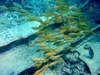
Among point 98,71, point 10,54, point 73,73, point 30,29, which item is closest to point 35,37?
point 30,29

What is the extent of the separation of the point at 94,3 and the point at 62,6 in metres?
2.65

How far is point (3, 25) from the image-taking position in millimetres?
7895

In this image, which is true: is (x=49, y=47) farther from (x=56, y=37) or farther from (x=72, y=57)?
(x=72, y=57)

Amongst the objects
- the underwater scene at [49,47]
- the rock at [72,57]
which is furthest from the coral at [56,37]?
the rock at [72,57]

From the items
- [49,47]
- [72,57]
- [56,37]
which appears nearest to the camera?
[72,57]

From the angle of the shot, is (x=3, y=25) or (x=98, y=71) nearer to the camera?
(x=98, y=71)

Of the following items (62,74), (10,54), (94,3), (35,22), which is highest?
(94,3)

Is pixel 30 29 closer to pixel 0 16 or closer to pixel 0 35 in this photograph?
pixel 0 35

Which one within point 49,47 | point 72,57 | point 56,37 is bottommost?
point 72,57

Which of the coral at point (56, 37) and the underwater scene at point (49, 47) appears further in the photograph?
the underwater scene at point (49, 47)

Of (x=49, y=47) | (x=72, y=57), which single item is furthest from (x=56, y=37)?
(x=72, y=57)

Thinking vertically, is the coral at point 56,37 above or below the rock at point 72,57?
above

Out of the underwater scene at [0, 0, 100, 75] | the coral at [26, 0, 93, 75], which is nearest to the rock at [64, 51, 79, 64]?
the underwater scene at [0, 0, 100, 75]

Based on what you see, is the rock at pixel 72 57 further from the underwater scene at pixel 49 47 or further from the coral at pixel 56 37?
the coral at pixel 56 37
